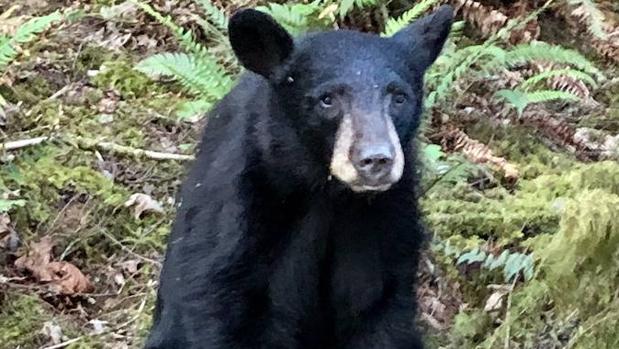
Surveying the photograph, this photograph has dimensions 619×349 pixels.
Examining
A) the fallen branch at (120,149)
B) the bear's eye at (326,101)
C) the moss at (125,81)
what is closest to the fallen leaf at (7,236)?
the fallen branch at (120,149)

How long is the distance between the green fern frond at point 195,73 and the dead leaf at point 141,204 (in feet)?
1.87

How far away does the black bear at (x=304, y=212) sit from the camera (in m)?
4.32

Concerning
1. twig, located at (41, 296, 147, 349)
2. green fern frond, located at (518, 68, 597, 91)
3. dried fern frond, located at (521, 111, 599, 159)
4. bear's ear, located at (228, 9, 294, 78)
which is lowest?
twig, located at (41, 296, 147, 349)

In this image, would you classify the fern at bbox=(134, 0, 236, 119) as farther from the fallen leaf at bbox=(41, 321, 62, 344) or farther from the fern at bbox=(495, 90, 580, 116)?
the fern at bbox=(495, 90, 580, 116)

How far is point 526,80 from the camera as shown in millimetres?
6809

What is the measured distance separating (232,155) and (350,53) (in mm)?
594

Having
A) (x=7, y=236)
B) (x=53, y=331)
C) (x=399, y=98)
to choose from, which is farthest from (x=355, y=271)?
(x=7, y=236)

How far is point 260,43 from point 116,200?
1.87 meters

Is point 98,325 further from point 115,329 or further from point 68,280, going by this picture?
point 68,280

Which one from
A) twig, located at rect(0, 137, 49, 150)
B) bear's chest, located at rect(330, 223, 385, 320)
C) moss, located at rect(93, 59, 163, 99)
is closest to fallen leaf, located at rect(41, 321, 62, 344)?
twig, located at rect(0, 137, 49, 150)

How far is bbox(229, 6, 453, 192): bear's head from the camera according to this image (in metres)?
4.05

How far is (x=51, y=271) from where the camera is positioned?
5.68 m

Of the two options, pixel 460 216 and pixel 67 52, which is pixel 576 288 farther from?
pixel 67 52

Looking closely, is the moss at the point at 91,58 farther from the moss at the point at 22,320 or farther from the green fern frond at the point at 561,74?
the green fern frond at the point at 561,74
